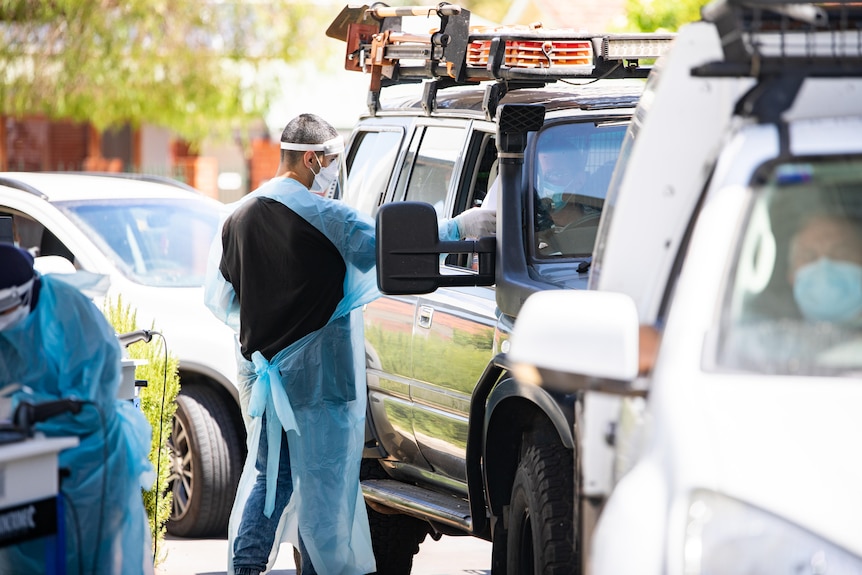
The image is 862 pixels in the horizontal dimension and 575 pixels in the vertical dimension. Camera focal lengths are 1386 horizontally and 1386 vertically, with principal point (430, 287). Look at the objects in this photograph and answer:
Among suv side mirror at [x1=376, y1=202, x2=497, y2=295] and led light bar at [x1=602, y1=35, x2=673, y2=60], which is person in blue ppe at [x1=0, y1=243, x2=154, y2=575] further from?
led light bar at [x1=602, y1=35, x2=673, y2=60]


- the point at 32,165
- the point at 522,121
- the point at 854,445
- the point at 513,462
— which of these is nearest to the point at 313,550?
the point at 513,462

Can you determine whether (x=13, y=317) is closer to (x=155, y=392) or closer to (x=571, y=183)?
(x=571, y=183)

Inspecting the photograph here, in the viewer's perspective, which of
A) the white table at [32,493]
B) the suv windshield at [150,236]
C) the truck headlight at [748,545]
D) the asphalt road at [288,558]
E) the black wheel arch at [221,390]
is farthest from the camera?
the suv windshield at [150,236]

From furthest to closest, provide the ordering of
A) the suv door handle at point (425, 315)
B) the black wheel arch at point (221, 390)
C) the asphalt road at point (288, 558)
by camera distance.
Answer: the black wheel arch at point (221, 390) < the asphalt road at point (288, 558) < the suv door handle at point (425, 315)

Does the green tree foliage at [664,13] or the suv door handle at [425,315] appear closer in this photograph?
the suv door handle at [425,315]

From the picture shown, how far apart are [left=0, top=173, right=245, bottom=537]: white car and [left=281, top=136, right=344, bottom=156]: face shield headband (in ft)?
5.89

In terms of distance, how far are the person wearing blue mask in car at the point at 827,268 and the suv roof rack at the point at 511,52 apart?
254 centimetres

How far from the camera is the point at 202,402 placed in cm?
775

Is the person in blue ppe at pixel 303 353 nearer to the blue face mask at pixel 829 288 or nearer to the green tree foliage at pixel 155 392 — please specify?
the green tree foliage at pixel 155 392

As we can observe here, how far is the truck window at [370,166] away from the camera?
6.68 meters

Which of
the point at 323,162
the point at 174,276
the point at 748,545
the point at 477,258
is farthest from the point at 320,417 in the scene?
the point at 748,545

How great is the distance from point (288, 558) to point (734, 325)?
534 centimetres

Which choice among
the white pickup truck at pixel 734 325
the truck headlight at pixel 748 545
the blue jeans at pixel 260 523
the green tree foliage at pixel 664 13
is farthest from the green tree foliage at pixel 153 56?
the truck headlight at pixel 748 545

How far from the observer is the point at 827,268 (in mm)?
2848
